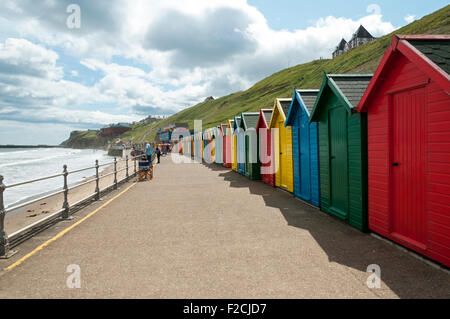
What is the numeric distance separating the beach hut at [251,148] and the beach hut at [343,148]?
747 centimetres

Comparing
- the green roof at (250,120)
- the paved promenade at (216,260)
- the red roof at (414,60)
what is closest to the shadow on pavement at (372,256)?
the paved promenade at (216,260)

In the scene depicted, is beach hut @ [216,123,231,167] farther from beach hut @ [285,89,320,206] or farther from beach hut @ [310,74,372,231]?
beach hut @ [310,74,372,231]

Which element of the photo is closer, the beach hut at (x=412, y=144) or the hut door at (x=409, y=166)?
the beach hut at (x=412, y=144)

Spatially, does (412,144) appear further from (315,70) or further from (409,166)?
(315,70)

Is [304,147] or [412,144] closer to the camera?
[412,144]

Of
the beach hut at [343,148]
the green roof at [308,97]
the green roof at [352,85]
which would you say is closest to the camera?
the beach hut at [343,148]

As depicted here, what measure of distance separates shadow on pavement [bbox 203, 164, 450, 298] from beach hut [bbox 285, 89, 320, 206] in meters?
1.30

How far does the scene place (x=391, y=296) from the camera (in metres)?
3.57

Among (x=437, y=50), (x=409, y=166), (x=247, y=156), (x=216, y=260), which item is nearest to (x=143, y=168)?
(x=247, y=156)

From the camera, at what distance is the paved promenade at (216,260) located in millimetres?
3758

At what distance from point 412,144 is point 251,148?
38.4 feet

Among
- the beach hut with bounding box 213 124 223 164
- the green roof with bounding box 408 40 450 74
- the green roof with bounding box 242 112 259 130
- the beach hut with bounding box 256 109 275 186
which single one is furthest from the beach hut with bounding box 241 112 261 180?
the green roof with bounding box 408 40 450 74

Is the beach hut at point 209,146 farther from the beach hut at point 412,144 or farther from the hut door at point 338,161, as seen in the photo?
the beach hut at point 412,144

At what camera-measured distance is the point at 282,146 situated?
12500 millimetres
